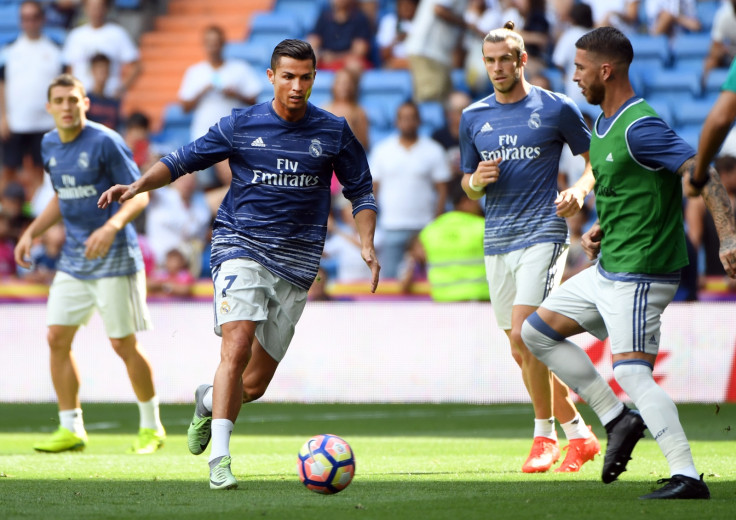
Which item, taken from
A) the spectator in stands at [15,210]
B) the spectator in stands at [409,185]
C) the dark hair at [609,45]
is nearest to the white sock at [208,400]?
the dark hair at [609,45]

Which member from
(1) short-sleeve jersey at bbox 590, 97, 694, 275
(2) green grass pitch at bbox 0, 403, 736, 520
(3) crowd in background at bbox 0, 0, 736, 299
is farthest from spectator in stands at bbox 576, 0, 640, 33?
(1) short-sleeve jersey at bbox 590, 97, 694, 275

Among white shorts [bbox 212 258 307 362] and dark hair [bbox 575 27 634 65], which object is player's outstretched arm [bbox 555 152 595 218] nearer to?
dark hair [bbox 575 27 634 65]

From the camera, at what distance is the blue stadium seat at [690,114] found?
1667cm

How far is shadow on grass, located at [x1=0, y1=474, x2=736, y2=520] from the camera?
18.1 ft

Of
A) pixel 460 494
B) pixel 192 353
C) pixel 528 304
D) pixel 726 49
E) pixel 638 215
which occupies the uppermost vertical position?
pixel 726 49

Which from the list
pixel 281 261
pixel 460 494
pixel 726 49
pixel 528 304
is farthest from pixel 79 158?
pixel 726 49

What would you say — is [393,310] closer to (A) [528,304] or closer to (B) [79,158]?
(B) [79,158]

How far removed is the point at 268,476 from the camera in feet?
23.6

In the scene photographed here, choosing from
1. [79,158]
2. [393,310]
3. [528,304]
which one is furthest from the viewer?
[393,310]

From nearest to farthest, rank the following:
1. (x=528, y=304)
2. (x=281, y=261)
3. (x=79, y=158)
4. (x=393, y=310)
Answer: (x=281, y=261) < (x=528, y=304) < (x=79, y=158) < (x=393, y=310)

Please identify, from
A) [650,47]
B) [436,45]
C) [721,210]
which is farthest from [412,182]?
[721,210]

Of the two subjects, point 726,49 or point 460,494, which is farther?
point 726,49

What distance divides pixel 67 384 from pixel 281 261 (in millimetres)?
3180

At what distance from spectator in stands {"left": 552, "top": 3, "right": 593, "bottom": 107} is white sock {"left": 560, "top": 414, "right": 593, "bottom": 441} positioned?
8.71m
